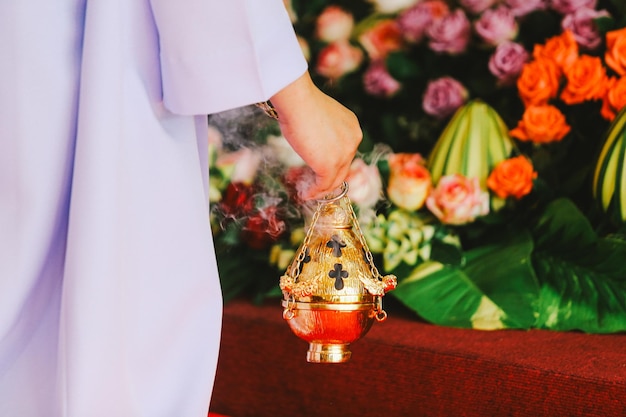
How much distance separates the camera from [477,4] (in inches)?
73.5

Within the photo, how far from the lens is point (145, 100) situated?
2.54 ft

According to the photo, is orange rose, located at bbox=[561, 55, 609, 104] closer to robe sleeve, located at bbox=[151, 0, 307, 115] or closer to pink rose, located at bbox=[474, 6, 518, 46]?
pink rose, located at bbox=[474, 6, 518, 46]

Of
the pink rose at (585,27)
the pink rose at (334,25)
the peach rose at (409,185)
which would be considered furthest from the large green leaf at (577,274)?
the pink rose at (334,25)

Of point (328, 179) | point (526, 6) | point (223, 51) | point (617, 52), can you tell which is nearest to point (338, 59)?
point (526, 6)

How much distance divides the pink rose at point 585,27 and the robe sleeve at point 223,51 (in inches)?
43.4

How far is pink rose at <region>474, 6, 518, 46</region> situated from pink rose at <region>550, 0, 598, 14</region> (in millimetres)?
97

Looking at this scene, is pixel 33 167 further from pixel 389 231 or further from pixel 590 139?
pixel 590 139

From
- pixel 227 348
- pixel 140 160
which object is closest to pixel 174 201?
pixel 140 160

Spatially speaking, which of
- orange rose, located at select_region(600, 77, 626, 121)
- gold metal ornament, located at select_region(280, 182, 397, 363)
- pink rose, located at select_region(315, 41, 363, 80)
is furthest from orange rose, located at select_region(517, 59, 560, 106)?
gold metal ornament, located at select_region(280, 182, 397, 363)

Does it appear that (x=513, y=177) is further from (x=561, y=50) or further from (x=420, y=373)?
(x=420, y=373)

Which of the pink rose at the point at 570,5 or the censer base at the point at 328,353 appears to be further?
the pink rose at the point at 570,5

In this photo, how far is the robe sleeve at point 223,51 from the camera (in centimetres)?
73

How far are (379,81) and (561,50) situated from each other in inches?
19.0

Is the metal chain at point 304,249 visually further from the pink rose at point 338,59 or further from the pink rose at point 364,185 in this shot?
the pink rose at point 338,59
